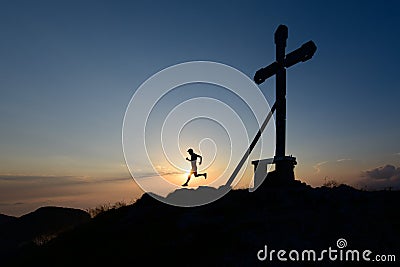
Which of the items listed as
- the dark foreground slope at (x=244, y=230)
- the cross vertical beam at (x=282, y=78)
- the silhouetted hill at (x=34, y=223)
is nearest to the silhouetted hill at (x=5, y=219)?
the silhouetted hill at (x=34, y=223)

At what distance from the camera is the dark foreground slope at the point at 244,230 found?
896 centimetres

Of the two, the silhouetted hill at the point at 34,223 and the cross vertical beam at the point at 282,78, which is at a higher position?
the cross vertical beam at the point at 282,78

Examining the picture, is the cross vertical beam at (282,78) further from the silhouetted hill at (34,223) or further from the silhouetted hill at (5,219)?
the silhouetted hill at (5,219)

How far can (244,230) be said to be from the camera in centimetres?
995

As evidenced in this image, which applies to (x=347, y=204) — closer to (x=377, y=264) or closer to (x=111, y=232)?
(x=377, y=264)

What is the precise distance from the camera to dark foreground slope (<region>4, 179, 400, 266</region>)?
8961 mm

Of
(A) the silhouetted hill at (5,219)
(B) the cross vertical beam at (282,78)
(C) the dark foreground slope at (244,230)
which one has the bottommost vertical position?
(A) the silhouetted hill at (5,219)

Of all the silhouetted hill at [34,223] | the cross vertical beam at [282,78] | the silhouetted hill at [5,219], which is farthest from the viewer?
the silhouetted hill at [5,219]

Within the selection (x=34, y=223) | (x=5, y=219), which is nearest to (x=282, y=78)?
(x=34, y=223)

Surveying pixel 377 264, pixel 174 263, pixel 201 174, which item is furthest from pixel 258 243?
pixel 201 174

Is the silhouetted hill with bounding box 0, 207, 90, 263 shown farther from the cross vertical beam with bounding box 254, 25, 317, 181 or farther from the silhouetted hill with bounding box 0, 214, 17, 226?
the cross vertical beam with bounding box 254, 25, 317, 181

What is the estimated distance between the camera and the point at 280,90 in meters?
13.6

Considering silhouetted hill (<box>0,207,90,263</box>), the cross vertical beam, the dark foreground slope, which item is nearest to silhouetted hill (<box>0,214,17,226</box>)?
silhouetted hill (<box>0,207,90,263</box>)

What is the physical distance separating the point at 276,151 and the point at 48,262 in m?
9.72
